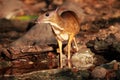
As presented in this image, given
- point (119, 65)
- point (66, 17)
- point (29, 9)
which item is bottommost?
point (29, 9)

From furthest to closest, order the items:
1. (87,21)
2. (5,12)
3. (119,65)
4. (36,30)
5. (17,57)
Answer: (5,12) → (87,21) → (36,30) → (17,57) → (119,65)

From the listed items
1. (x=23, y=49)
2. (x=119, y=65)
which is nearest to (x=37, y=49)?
(x=23, y=49)

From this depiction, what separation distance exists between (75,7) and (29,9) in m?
4.24

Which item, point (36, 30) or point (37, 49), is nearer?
point (37, 49)

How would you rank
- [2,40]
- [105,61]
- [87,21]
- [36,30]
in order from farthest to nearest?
[87,21] < [2,40] < [36,30] < [105,61]

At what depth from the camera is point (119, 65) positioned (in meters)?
10.4

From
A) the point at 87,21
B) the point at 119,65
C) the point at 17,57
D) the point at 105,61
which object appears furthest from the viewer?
the point at 87,21

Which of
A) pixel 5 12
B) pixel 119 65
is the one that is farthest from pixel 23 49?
pixel 5 12

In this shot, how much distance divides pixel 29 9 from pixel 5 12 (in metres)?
1.55

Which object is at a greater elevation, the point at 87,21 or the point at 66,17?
the point at 66,17

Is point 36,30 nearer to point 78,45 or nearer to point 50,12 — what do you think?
point 78,45

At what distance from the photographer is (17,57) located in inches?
491

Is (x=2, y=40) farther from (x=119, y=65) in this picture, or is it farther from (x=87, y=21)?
(x=119, y=65)

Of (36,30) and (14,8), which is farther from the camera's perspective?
(14,8)
